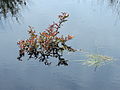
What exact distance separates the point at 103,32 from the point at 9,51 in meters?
2.59

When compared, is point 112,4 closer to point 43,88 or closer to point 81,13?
point 81,13

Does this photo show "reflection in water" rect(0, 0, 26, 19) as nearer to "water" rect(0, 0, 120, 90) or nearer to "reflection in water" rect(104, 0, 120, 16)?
"water" rect(0, 0, 120, 90)

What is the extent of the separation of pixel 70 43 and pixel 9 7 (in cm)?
357

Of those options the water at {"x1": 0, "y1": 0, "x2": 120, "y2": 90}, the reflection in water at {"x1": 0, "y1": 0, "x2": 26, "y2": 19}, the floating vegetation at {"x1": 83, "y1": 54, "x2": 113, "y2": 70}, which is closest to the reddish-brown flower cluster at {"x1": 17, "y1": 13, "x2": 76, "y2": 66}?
the water at {"x1": 0, "y1": 0, "x2": 120, "y2": 90}

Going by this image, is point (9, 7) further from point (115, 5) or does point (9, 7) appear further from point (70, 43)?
point (115, 5)

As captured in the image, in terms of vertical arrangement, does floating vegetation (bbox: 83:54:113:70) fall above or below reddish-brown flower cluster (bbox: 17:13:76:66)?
below

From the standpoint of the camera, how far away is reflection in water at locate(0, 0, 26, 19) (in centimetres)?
915

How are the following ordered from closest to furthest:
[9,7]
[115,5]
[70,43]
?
[70,43], [9,7], [115,5]

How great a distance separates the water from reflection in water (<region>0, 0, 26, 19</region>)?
0.25m

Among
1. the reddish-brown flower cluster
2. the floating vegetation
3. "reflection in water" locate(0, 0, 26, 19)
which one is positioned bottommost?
the floating vegetation

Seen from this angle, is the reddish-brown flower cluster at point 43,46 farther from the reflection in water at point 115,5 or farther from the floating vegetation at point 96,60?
the reflection in water at point 115,5

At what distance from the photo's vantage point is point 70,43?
270 inches

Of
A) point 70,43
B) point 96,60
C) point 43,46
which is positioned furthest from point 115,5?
point 43,46

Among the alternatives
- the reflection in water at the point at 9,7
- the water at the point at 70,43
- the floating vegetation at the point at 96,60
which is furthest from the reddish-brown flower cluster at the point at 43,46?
the reflection in water at the point at 9,7
